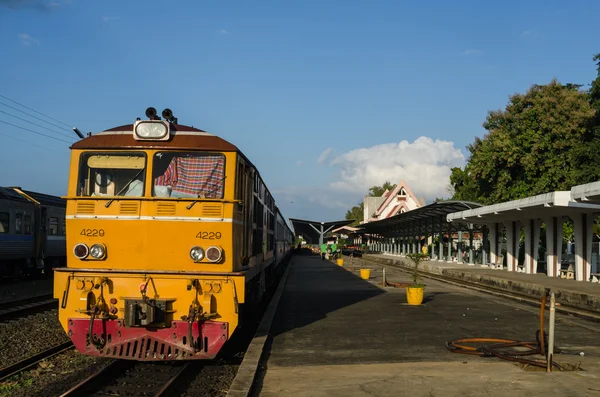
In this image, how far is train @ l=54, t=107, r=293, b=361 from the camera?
7.94 metres

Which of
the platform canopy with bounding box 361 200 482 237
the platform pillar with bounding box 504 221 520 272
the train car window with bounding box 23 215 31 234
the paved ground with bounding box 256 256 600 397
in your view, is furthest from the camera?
the platform canopy with bounding box 361 200 482 237

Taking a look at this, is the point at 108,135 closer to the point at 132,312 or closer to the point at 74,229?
the point at 74,229

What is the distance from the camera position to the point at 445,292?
764 inches

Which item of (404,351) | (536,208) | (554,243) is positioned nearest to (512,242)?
(554,243)

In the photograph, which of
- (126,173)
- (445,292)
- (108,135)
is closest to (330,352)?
(126,173)

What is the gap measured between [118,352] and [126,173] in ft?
8.05

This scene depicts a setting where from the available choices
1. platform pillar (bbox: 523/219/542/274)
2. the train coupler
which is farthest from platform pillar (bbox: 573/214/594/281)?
the train coupler

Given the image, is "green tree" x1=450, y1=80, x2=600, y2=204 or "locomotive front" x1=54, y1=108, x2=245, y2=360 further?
"green tree" x1=450, y1=80, x2=600, y2=204

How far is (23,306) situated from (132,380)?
8943 millimetres

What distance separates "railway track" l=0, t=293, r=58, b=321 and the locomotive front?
6100mm

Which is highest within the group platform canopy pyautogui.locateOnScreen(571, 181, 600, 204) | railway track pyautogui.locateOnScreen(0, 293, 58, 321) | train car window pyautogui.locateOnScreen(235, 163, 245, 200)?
platform canopy pyautogui.locateOnScreen(571, 181, 600, 204)

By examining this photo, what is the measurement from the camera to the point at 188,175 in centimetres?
848

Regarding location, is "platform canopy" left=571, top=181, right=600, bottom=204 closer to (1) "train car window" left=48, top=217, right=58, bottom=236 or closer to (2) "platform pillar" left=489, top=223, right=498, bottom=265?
(2) "platform pillar" left=489, top=223, right=498, bottom=265

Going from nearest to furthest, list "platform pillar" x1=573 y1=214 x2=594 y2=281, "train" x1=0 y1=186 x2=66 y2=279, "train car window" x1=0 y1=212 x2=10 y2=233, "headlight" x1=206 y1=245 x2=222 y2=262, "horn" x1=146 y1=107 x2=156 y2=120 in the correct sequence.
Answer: "headlight" x1=206 y1=245 x2=222 y2=262
"horn" x1=146 y1=107 x2=156 y2=120
"train car window" x1=0 y1=212 x2=10 y2=233
"train" x1=0 y1=186 x2=66 y2=279
"platform pillar" x1=573 y1=214 x2=594 y2=281
